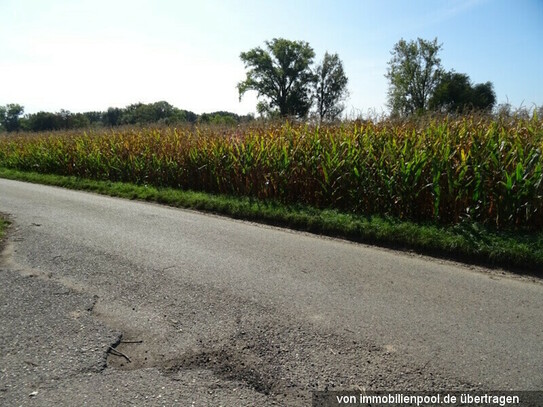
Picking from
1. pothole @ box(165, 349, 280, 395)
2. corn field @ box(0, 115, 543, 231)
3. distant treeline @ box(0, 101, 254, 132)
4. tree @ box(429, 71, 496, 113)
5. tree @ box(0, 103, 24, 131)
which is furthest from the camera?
tree @ box(0, 103, 24, 131)

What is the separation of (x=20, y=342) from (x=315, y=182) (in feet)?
21.5

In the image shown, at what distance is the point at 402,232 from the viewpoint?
604 centimetres

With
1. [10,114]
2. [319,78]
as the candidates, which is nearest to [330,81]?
[319,78]

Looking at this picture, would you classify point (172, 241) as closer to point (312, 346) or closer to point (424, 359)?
point (312, 346)

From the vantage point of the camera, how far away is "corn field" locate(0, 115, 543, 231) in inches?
247

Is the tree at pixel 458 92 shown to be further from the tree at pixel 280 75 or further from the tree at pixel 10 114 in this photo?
the tree at pixel 10 114

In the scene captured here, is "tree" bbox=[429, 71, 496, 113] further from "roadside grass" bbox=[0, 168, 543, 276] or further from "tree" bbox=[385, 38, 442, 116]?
"roadside grass" bbox=[0, 168, 543, 276]

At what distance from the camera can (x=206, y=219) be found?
7.89 metres

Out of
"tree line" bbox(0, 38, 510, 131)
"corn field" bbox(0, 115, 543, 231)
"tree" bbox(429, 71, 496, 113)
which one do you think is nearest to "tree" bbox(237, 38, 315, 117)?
"tree line" bbox(0, 38, 510, 131)

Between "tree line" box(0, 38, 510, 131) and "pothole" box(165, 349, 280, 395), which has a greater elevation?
"tree line" box(0, 38, 510, 131)

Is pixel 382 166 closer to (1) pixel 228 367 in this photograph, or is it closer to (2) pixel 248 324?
(2) pixel 248 324

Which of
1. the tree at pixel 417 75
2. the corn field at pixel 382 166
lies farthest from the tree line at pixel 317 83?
the corn field at pixel 382 166

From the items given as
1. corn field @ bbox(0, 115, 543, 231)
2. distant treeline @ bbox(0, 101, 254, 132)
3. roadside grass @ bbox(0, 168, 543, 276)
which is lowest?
roadside grass @ bbox(0, 168, 543, 276)

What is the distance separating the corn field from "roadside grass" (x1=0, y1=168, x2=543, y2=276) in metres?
0.59
